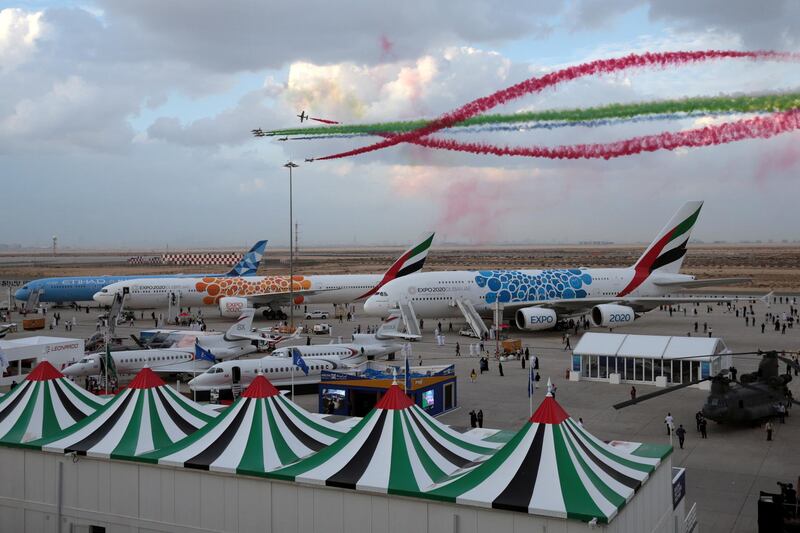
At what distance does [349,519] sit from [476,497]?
285 centimetres

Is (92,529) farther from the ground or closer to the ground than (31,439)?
closer to the ground

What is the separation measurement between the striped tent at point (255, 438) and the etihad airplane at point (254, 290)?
46007 mm

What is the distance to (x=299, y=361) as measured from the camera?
35312 millimetres

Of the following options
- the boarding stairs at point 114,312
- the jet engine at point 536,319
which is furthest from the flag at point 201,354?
the jet engine at point 536,319

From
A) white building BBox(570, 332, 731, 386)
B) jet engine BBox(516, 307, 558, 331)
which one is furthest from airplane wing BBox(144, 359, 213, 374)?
jet engine BBox(516, 307, 558, 331)

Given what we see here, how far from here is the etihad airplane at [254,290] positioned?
64.8 metres

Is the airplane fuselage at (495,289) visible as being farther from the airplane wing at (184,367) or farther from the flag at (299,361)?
the flag at (299,361)

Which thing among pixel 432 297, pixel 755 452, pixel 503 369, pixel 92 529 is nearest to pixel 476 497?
pixel 92 529

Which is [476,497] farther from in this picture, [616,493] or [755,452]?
[755,452]

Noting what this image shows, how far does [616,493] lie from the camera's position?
1438 cm

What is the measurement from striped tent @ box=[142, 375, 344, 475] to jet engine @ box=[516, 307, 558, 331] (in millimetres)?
36305

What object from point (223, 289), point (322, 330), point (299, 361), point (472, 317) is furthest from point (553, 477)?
point (223, 289)

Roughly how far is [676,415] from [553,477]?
1806cm

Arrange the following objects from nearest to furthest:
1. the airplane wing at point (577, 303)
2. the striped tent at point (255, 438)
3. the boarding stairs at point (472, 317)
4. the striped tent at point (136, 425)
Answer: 1. the striped tent at point (255, 438)
2. the striped tent at point (136, 425)
3. the boarding stairs at point (472, 317)
4. the airplane wing at point (577, 303)
